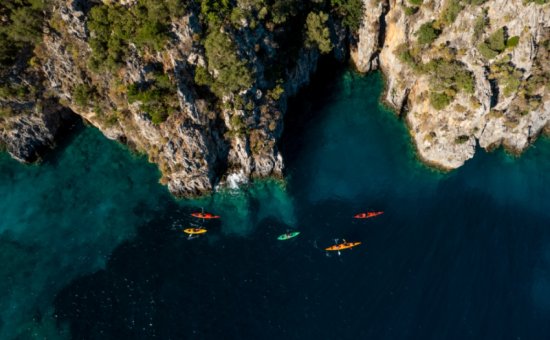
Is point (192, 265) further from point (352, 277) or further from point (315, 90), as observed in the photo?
point (315, 90)

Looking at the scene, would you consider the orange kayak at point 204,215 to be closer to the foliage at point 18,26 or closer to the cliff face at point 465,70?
the foliage at point 18,26

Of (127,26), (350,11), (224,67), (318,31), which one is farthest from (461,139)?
(127,26)

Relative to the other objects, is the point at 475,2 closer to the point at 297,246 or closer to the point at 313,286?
the point at 297,246

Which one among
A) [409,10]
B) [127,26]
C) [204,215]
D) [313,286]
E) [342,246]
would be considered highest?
[127,26]

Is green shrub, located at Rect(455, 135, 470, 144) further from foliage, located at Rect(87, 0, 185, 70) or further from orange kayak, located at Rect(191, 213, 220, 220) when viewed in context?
foliage, located at Rect(87, 0, 185, 70)

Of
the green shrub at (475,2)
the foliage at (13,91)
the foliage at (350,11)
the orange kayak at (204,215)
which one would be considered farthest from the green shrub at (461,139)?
the foliage at (13,91)

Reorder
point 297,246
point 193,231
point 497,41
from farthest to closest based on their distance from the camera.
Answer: point 193,231
point 297,246
point 497,41
